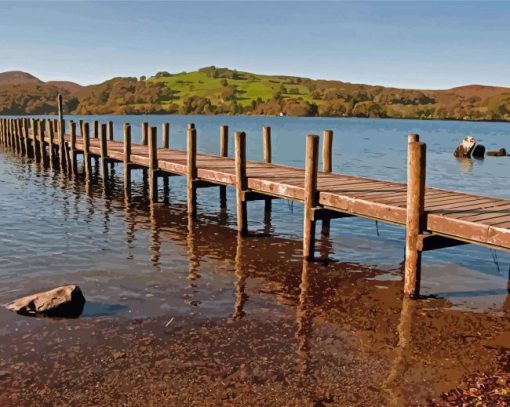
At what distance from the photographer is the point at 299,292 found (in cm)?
1035

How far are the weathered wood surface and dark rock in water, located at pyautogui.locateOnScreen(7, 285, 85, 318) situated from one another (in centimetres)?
571

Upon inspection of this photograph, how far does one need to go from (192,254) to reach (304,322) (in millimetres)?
4964

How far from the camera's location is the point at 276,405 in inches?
248

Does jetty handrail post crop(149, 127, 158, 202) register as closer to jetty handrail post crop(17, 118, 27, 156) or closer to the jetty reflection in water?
the jetty reflection in water

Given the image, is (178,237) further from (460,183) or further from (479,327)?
(460,183)

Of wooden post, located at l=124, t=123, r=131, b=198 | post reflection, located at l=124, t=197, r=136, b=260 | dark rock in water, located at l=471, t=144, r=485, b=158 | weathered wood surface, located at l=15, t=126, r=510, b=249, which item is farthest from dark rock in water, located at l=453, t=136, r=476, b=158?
post reflection, located at l=124, t=197, r=136, b=260

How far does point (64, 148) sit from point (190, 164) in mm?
16346

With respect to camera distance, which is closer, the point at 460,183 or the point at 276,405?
the point at 276,405

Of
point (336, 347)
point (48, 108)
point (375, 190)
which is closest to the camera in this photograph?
point (336, 347)

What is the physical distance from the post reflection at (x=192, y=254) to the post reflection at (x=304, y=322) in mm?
2335

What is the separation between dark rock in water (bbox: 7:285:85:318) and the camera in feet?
29.1

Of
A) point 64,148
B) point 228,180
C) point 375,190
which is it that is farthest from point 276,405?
point 64,148

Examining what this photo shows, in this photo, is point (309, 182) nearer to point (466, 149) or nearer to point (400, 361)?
point (400, 361)

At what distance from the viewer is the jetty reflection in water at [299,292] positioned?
7.37 meters
